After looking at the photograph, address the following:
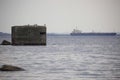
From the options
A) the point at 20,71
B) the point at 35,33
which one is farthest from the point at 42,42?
the point at 20,71

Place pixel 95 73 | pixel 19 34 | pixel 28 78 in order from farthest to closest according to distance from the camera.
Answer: pixel 19 34
pixel 95 73
pixel 28 78

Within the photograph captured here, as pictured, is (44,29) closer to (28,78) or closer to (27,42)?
(27,42)

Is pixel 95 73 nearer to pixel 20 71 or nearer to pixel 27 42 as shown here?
pixel 20 71

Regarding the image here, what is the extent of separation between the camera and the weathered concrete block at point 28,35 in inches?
3088

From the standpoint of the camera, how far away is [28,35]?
79.4 meters

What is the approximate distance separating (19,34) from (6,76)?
56.1m

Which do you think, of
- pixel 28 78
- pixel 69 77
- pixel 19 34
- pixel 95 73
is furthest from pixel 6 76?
pixel 19 34

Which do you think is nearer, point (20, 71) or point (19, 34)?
point (20, 71)

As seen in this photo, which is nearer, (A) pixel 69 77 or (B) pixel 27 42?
(A) pixel 69 77

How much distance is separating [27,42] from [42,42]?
9.55 feet

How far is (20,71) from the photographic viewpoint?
25.4 metres

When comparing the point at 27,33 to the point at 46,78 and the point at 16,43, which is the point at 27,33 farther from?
the point at 46,78

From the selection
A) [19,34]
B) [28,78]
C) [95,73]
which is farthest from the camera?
[19,34]

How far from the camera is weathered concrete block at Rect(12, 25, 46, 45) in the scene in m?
78.4
